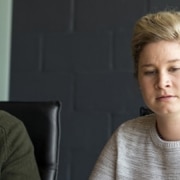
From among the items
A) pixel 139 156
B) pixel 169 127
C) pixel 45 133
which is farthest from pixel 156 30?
pixel 45 133

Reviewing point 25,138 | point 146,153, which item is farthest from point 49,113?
point 146,153

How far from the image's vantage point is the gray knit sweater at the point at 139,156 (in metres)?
1.07

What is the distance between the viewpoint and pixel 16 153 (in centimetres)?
115

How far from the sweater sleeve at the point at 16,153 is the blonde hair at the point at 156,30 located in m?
0.45

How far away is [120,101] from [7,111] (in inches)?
30.7

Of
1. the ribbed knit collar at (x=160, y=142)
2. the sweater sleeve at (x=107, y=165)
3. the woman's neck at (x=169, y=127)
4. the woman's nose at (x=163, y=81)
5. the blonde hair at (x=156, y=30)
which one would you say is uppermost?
the blonde hair at (x=156, y=30)

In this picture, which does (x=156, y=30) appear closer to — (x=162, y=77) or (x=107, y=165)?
(x=162, y=77)

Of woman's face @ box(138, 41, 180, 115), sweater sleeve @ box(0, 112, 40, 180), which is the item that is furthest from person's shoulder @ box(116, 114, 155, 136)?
sweater sleeve @ box(0, 112, 40, 180)

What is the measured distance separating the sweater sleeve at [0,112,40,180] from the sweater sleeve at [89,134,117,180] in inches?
7.4

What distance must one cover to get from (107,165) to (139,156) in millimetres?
112

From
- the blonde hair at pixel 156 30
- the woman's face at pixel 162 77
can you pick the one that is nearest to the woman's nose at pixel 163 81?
the woman's face at pixel 162 77

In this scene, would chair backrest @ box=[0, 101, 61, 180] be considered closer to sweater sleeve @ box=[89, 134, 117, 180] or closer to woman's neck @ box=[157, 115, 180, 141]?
sweater sleeve @ box=[89, 134, 117, 180]

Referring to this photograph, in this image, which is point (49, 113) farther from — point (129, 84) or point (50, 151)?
point (129, 84)

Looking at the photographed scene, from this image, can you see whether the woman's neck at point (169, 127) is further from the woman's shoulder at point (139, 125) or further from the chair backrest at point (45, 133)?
the chair backrest at point (45, 133)
